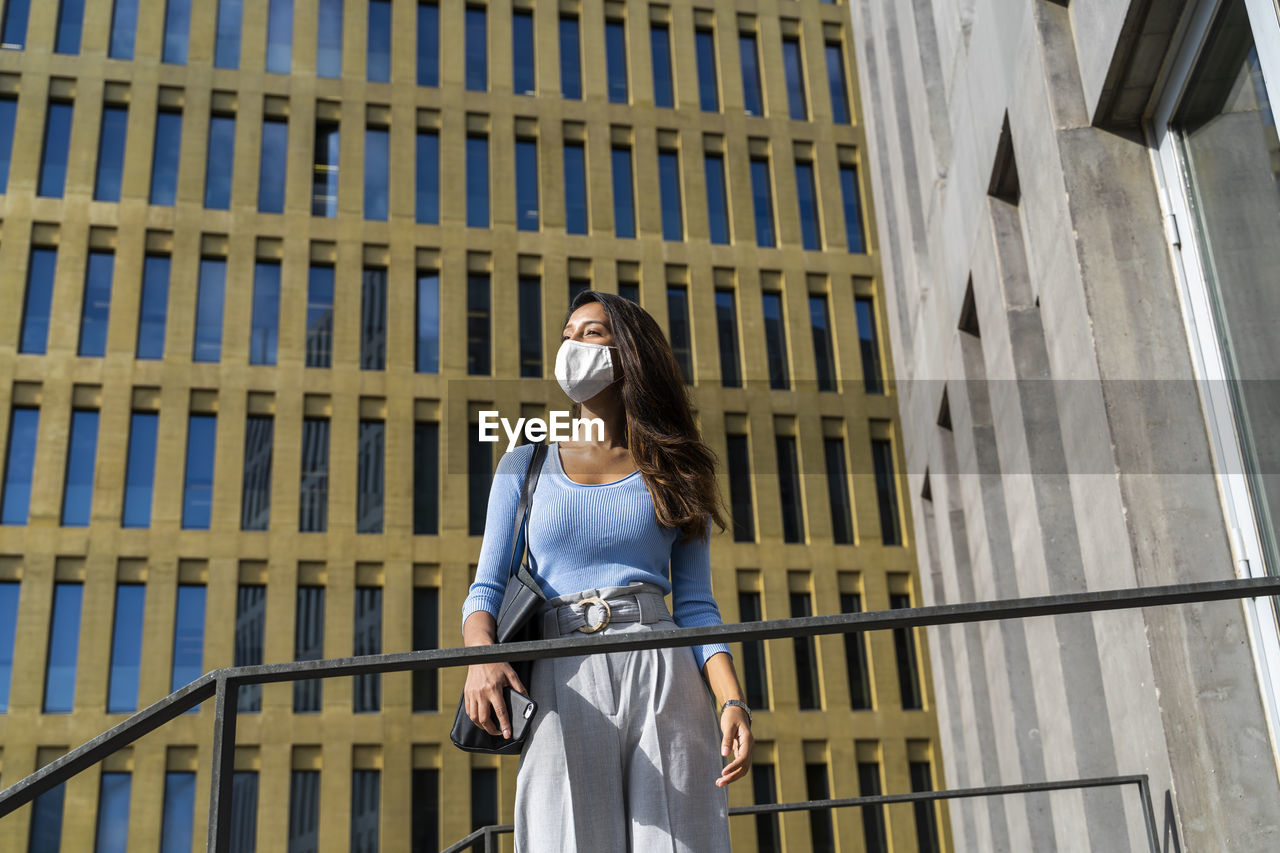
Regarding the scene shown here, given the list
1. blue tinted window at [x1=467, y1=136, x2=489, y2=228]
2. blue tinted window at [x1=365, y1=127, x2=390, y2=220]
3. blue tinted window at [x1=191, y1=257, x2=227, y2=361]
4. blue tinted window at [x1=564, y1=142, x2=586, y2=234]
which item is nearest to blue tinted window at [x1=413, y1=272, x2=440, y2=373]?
blue tinted window at [x1=467, y1=136, x2=489, y2=228]

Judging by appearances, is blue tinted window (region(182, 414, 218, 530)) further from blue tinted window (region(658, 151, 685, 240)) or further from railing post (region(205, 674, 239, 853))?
railing post (region(205, 674, 239, 853))

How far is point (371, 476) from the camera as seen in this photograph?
27031 millimetres

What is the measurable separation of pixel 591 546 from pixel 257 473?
24.6m

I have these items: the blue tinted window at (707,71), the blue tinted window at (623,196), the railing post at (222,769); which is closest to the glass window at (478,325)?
the blue tinted window at (623,196)

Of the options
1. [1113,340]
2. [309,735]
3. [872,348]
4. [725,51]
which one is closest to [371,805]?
[309,735]

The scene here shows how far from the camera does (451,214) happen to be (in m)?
29.0

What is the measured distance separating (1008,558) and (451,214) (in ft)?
69.9

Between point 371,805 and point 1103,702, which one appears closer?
point 1103,702

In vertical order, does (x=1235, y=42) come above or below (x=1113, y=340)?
above

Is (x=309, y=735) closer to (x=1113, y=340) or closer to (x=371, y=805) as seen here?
(x=371, y=805)

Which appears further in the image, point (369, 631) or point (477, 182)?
point (477, 182)

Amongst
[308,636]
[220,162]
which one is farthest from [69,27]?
[308,636]

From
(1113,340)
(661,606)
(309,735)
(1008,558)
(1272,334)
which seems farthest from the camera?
(309,735)

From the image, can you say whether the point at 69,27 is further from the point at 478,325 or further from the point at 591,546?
the point at 591,546
